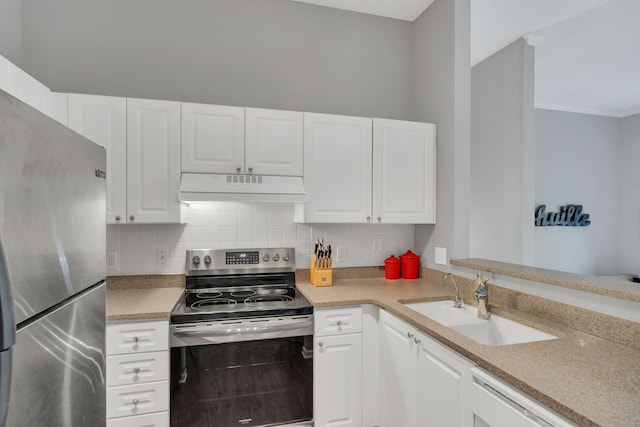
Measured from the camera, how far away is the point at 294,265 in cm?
250

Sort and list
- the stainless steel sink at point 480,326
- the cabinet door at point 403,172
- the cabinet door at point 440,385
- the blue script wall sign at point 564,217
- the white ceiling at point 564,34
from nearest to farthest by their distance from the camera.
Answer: the cabinet door at point 440,385 → the stainless steel sink at point 480,326 → the cabinet door at point 403,172 → the white ceiling at point 564,34 → the blue script wall sign at point 564,217

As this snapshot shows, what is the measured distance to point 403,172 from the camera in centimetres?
250

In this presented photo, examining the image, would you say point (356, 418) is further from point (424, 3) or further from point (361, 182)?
point (424, 3)

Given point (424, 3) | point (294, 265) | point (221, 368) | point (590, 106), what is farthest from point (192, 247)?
point (590, 106)

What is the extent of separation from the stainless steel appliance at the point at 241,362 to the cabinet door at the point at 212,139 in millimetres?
823

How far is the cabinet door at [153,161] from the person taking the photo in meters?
2.02

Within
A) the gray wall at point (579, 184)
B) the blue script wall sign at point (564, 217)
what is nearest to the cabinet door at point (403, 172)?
the blue script wall sign at point (564, 217)

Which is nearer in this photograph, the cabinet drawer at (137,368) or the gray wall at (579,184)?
the cabinet drawer at (137,368)

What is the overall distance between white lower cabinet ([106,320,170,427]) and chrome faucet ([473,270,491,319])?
5.35 ft

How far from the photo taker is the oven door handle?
1799mm

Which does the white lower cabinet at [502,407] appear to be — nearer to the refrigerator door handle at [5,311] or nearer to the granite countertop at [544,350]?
the granite countertop at [544,350]

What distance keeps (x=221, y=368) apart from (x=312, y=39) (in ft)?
7.76

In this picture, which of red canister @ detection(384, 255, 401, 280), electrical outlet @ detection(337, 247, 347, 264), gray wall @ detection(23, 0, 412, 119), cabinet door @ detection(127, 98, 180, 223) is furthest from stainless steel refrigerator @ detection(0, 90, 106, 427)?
red canister @ detection(384, 255, 401, 280)

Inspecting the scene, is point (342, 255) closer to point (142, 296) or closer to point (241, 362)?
point (241, 362)
